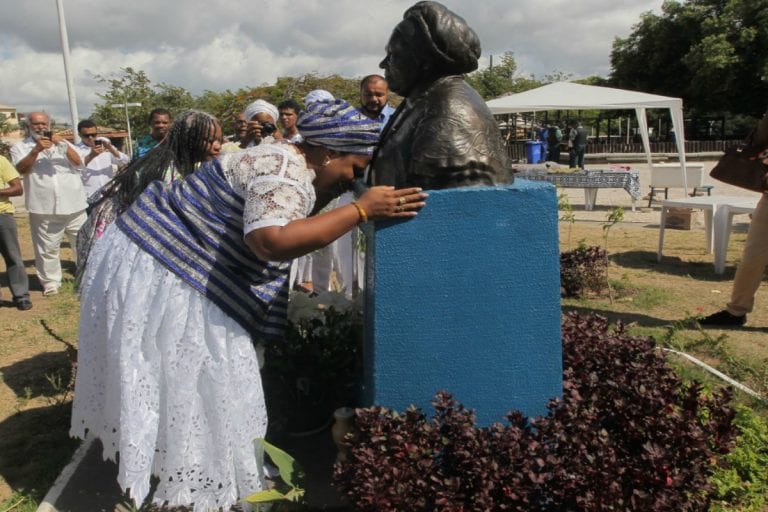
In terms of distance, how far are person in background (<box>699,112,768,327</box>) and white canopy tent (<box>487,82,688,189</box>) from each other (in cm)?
756

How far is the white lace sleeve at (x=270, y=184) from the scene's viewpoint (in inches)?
85.7

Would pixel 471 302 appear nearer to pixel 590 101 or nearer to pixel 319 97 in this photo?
pixel 319 97

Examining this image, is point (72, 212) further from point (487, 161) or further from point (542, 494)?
point (542, 494)

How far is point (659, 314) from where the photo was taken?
5.83 m

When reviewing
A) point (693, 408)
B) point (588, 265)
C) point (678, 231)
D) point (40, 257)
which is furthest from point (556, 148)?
point (693, 408)

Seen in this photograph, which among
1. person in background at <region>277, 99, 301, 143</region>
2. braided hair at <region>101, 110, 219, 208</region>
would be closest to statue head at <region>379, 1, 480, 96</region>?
braided hair at <region>101, 110, 219, 208</region>

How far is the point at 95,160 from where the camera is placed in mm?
7445

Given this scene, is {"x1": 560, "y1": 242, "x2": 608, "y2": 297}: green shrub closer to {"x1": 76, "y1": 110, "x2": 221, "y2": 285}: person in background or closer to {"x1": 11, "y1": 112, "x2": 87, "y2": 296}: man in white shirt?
{"x1": 76, "y1": 110, "x2": 221, "y2": 285}: person in background

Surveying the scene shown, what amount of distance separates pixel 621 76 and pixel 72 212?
99.8ft

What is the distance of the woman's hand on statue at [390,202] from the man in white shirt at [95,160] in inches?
232

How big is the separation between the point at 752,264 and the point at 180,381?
448 cm

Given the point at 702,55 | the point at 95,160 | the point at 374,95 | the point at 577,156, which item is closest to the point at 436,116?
the point at 374,95

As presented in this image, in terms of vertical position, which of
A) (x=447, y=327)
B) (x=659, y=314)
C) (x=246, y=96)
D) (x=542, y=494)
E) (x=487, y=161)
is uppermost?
(x=246, y=96)

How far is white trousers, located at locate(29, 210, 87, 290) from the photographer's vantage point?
695 centimetres
